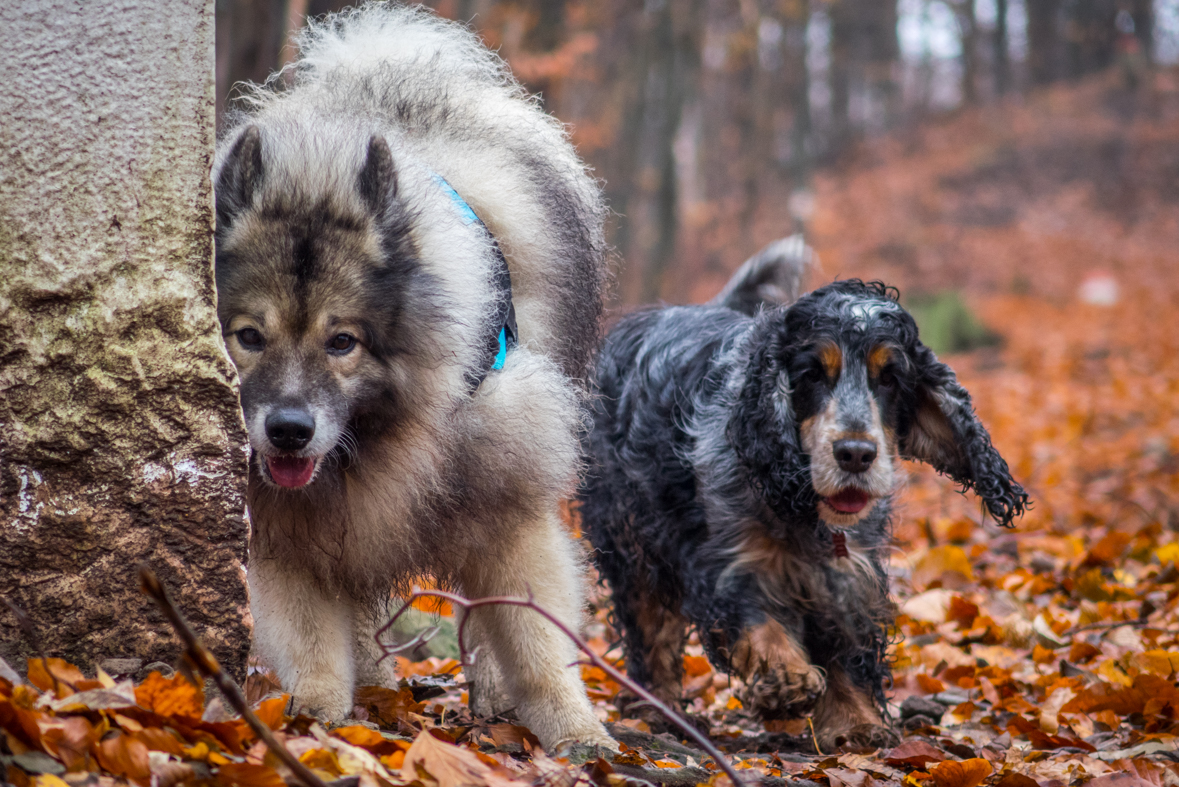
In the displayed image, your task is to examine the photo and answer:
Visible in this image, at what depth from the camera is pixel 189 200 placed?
2.73 m

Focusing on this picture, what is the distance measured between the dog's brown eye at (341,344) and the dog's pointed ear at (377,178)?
1.16ft

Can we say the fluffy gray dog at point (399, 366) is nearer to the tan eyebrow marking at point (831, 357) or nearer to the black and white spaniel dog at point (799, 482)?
the black and white spaniel dog at point (799, 482)

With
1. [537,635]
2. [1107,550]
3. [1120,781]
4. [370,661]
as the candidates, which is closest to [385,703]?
[537,635]

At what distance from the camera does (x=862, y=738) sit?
3.90 metres

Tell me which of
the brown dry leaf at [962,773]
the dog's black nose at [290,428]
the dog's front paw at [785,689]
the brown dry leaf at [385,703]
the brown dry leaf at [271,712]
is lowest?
the dog's front paw at [785,689]

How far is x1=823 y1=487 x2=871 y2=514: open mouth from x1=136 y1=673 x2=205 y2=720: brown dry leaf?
2215mm

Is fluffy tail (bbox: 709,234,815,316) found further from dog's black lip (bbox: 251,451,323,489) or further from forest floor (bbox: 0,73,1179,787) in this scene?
dog's black lip (bbox: 251,451,323,489)

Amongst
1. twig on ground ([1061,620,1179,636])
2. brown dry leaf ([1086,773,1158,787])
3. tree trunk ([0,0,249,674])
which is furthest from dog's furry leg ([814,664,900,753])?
tree trunk ([0,0,249,674])

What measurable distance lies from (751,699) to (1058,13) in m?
43.7

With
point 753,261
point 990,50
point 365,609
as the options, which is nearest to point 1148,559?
point 753,261

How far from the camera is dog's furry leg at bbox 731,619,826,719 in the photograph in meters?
3.75

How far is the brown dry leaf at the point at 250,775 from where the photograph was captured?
2053 mm

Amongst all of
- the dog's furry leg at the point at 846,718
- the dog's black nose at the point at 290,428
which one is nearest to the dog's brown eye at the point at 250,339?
the dog's black nose at the point at 290,428

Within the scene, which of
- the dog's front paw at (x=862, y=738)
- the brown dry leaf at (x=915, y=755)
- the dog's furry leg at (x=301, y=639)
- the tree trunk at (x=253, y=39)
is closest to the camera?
the dog's furry leg at (x=301, y=639)
